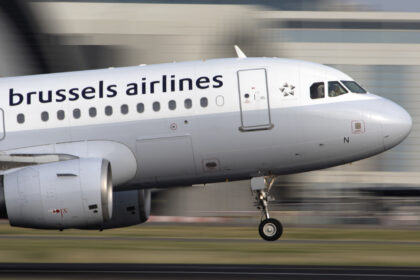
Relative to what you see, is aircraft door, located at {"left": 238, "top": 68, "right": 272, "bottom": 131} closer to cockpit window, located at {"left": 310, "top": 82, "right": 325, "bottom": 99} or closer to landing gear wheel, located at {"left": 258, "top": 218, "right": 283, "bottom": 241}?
cockpit window, located at {"left": 310, "top": 82, "right": 325, "bottom": 99}

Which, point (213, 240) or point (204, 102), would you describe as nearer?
point (204, 102)

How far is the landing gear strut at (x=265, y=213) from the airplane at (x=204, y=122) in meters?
0.05

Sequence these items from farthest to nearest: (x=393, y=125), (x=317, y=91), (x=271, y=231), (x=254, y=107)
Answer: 1. (x=271, y=231)
2. (x=317, y=91)
3. (x=254, y=107)
4. (x=393, y=125)

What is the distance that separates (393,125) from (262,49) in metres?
48.6

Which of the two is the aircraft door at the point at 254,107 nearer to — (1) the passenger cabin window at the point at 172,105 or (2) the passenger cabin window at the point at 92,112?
(1) the passenger cabin window at the point at 172,105

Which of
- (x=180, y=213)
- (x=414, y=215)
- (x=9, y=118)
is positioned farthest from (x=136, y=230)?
(x=180, y=213)

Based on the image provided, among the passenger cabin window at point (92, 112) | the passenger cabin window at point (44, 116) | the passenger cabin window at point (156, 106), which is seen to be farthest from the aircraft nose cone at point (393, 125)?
the passenger cabin window at point (44, 116)

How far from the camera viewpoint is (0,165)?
20344 mm

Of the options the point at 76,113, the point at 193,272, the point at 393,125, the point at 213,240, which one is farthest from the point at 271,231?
the point at 213,240

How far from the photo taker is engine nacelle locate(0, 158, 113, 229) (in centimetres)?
1892

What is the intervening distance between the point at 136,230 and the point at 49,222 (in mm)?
15872

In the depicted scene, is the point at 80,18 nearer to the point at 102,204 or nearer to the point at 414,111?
the point at 414,111

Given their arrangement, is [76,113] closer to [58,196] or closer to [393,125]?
[58,196]

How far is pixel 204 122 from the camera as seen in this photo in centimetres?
2038
